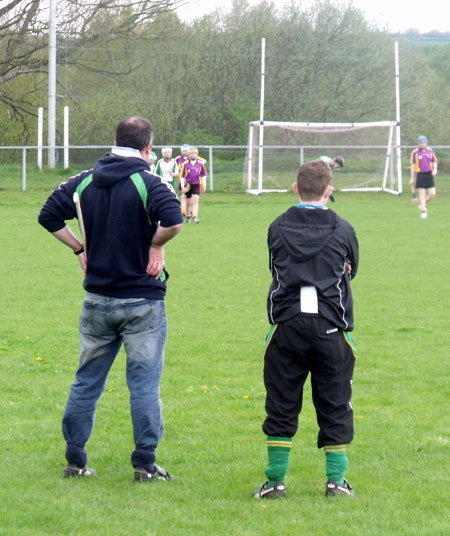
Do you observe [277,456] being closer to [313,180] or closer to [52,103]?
[313,180]

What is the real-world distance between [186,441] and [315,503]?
1.36 meters

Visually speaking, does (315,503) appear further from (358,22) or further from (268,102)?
(358,22)

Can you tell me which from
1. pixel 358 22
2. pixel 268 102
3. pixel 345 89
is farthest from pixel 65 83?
pixel 358 22

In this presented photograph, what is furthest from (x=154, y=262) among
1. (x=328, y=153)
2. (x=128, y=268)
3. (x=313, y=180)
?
(x=328, y=153)

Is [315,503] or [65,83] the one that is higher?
[65,83]

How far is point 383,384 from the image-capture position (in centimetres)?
724

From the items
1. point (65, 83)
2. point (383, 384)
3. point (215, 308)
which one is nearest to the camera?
point (383, 384)

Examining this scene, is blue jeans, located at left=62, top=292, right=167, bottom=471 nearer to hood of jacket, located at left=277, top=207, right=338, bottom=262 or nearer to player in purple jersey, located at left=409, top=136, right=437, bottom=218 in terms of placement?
hood of jacket, located at left=277, top=207, right=338, bottom=262

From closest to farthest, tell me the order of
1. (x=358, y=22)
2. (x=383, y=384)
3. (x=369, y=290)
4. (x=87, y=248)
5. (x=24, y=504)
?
(x=24, y=504) → (x=87, y=248) → (x=383, y=384) → (x=369, y=290) → (x=358, y=22)

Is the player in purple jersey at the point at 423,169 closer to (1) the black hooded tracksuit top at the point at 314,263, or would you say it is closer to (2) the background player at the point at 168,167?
(2) the background player at the point at 168,167

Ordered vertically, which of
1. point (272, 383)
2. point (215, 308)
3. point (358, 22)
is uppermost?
point (358, 22)

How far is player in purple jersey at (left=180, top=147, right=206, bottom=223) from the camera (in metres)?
22.0

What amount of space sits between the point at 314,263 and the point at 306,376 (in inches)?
22.6

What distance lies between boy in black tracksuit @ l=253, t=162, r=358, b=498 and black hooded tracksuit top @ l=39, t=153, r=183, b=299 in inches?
24.6
